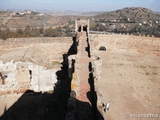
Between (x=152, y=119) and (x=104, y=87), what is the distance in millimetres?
4559

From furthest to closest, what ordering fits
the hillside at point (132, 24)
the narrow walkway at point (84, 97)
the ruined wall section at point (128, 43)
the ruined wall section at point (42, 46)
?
1. the hillside at point (132, 24)
2. the ruined wall section at point (128, 43)
3. the ruined wall section at point (42, 46)
4. the narrow walkway at point (84, 97)

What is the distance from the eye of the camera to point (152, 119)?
1095 centimetres

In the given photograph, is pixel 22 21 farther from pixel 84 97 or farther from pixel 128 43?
pixel 84 97

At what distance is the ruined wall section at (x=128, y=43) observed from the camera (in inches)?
957

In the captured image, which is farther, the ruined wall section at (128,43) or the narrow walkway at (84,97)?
the ruined wall section at (128,43)

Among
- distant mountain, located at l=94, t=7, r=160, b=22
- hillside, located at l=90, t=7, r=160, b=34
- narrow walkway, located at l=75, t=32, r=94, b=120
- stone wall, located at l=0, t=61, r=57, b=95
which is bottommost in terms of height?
stone wall, located at l=0, t=61, r=57, b=95

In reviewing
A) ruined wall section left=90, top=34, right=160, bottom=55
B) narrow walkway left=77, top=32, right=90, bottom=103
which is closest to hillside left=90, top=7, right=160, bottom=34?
ruined wall section left=90, top=34, right=160, bottom=55

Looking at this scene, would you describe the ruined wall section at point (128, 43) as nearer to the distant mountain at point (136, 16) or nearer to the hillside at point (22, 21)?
the hillside at point (22, 21)

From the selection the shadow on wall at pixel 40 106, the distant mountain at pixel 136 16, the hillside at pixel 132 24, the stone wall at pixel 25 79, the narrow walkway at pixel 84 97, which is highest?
the distant mountain at pixel 136 16

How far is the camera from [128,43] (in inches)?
987

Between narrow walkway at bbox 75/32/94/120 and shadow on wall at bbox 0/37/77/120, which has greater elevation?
narrow walkway at bbox 75/32/94/120

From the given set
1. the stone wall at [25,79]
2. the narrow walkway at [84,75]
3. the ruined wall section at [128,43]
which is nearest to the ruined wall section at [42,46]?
the ruined wall section at [128,43]

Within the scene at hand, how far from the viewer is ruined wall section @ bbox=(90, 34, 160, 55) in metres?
24.3

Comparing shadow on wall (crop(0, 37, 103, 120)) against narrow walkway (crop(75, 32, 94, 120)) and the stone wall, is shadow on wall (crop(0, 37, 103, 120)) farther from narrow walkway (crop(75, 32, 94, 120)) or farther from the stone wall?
the stone wall
